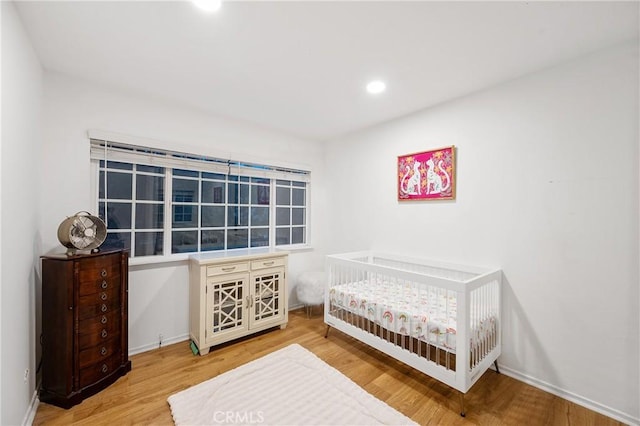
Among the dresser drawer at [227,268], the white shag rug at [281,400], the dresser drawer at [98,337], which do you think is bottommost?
the white shag rug at [281,400]

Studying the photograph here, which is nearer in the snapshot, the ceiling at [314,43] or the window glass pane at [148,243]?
the ceiling at [314,43]

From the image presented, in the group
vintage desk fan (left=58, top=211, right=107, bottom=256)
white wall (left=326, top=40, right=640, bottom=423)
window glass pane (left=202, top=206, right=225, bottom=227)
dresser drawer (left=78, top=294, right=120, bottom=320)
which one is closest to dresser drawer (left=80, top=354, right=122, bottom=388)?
dresser drawer (left=78, top=294, right=120, bottom=320)

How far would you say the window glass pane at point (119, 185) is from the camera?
2422 millimetres

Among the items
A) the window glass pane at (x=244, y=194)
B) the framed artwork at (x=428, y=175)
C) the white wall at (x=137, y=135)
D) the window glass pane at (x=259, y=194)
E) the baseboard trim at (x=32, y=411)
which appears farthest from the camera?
the window glass pane at (x=259, y=194)

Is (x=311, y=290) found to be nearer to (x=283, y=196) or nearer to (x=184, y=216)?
(x=283, y=196)

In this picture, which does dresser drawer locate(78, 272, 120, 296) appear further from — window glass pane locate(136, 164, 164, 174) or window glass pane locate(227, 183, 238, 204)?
window glass pane locate(227, 183, 238, 204)

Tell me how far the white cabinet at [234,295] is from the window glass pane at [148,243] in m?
0.37

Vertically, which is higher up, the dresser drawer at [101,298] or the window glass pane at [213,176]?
the window glass pane at [213,176]

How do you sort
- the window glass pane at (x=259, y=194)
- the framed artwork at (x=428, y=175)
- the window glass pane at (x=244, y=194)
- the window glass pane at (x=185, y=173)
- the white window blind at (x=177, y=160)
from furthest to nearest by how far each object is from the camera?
1. the window glass pane at (x=259, y=194)
2. the window glass pane at (x=244, y=194)
3. the window glass pane at (x=185, y=173)
4. the framed artwork at (x=428, y=175)
5. the white window blind at (x=177, y=160)

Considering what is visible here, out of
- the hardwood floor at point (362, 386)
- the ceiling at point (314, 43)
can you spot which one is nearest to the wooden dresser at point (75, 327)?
the hardwood floor at point (362, 386)

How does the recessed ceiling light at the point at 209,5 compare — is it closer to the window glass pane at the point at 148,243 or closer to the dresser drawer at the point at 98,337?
the window glass pane at the point at 148,243

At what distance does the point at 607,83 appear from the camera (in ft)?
5.84

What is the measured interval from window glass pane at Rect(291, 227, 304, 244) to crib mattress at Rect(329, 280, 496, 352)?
121cm

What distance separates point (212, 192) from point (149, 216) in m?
0.66
